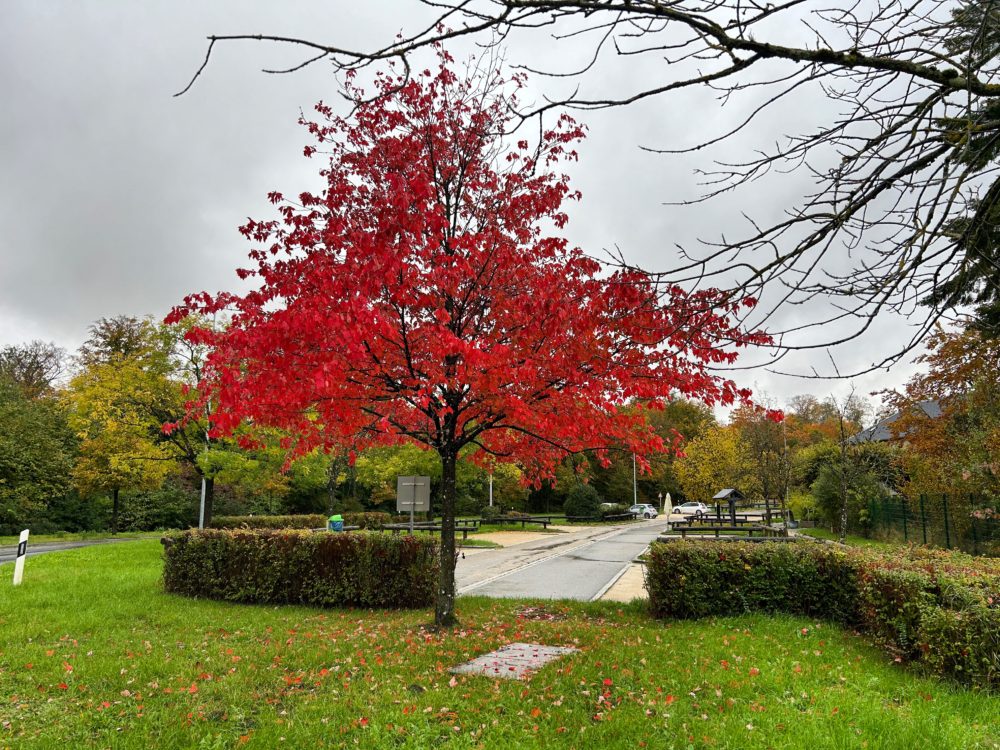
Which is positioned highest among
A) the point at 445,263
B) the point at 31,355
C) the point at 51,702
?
the point at 31,355

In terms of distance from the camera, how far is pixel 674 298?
429 cm

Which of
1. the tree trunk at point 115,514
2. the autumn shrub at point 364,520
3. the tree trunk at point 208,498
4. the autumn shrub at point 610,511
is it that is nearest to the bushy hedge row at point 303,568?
the tree trunk at point 208,498

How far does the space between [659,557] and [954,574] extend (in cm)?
353

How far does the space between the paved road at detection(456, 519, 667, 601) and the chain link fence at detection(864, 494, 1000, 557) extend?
7.84 meters

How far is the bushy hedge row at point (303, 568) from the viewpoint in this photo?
10.2 meters

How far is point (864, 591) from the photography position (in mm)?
7012

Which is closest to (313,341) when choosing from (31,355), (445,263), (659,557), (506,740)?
(445,263)

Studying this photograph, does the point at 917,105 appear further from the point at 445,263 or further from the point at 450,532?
the point at 450,532

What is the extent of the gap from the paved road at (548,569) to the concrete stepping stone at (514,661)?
4.66 meters

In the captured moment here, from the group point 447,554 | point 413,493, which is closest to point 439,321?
point 447,554

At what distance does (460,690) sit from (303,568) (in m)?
6.21

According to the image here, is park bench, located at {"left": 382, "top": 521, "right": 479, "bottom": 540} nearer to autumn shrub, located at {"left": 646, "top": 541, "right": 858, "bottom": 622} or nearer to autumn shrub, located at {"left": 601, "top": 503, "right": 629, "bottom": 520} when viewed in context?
autumn shrub, located at {"left": 646, "top": 541, "right": 858, "bottom": 622}

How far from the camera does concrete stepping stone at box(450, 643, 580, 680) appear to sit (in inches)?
231

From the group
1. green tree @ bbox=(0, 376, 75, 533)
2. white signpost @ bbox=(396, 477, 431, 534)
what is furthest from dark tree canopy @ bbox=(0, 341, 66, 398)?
white signpost @ bbox=(396, 477, 431, 534)
